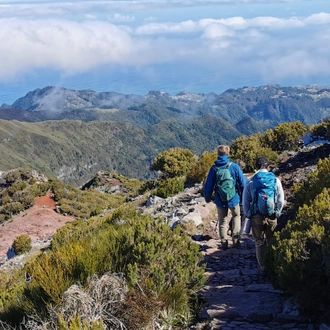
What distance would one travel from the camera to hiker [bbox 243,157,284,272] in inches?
224

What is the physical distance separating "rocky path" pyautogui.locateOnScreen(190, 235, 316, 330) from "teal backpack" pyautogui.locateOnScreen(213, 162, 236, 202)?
1.21 metres

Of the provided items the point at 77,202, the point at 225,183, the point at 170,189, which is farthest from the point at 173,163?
the point at 225,183

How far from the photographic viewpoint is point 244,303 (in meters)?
4.60

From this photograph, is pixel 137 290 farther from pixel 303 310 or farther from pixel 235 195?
pixel 235 195

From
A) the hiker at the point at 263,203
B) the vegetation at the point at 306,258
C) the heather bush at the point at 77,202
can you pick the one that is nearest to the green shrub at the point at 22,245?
the heather bush at the point at 77,202

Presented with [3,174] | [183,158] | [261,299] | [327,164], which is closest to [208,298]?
[261,299]

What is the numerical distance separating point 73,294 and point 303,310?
222 centimetres

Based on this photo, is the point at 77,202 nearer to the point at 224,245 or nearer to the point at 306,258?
the point at 224,245

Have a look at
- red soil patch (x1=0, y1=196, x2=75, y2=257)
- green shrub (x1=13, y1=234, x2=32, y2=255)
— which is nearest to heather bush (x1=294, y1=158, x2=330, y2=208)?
green shrub (x1=13, y1=234, x2=32, y2=255)

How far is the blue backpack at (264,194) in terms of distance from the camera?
566 centimetres

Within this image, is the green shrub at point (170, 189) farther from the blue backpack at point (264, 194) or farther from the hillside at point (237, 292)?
the blue backpack at point (264, 194)

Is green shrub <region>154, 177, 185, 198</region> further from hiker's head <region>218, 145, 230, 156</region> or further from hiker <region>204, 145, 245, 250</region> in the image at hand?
hiker's head <region>218, 145, 230, 156</region>

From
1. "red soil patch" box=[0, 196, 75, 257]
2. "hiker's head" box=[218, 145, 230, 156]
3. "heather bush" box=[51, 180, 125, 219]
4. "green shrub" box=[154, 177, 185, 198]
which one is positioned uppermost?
"hiker's head" box=[218, 145, 230, 156]

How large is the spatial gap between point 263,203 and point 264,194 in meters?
0.13
